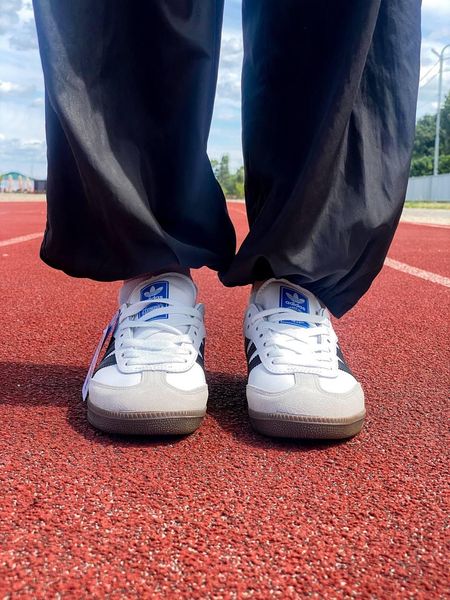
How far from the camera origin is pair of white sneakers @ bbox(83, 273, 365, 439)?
108 centimetres

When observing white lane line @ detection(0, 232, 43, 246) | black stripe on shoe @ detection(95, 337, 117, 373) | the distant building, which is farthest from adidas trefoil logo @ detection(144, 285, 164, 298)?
the distant building

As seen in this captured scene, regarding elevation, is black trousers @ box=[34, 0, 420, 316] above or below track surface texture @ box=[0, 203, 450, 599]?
above

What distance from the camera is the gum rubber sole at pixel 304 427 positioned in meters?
1.08

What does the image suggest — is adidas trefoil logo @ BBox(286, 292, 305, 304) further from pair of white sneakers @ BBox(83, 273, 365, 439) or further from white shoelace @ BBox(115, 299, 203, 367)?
white shoelace @ BBox(115, 299, 203, 367)

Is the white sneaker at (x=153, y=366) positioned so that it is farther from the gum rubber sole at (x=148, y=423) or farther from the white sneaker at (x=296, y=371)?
the white sneaker at (x=296, y=371)

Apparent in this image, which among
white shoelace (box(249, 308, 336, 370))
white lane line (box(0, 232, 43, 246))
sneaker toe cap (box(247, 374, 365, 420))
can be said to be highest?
white shoelace (box(249, 308, 336, 370))

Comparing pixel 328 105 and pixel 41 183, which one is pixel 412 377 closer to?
pixel 328 105

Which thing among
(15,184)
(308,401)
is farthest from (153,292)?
(15,184)

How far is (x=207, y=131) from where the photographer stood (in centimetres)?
130

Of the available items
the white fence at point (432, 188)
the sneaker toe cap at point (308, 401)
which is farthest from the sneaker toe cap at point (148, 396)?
the white fence at point (432, 188)

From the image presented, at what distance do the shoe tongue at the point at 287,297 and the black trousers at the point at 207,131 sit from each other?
0.10 ft

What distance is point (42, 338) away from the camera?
5.94ft

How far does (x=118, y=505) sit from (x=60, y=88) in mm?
720

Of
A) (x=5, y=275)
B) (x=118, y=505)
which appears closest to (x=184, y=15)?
(x=118, y=505)
